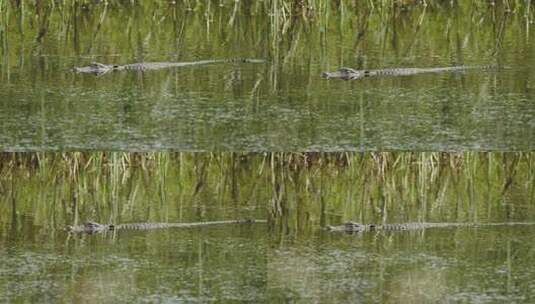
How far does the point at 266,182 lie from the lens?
565 cm

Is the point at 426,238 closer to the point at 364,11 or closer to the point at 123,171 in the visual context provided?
the point at 123,171

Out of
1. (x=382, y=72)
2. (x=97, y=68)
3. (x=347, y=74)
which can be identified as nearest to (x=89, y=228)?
(x=97, y=68)

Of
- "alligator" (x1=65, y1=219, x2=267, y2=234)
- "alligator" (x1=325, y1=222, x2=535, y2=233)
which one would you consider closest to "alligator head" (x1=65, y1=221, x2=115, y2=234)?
"alligator" (x1=65, y1=219, x2=267, y2=234)

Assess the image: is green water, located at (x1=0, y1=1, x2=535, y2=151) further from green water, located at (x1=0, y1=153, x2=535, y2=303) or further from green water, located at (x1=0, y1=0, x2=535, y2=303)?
green water, located at (x1=0, y1=153, x2=535, y2=303)

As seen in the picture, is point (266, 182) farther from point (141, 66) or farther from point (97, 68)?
point (97, 68)

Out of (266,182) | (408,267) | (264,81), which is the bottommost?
(408,267)

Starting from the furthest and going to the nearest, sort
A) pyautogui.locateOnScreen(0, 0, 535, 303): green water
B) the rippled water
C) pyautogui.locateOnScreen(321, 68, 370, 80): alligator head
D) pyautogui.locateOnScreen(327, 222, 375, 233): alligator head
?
pyautogui.locateOnScreen(321, 68, 370, 80): alligator head, pyautogui.locateOnScreen(327, 222, 375, 233): alligator head, pyautogui.locateOnScreen(0, 0, 535, 303): green water, the rippled water

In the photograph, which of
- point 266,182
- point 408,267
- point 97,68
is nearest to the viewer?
point 408,267

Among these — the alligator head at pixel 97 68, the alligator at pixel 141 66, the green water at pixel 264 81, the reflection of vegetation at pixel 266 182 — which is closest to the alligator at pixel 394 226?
the reflection of vegetation at pixel 266 182

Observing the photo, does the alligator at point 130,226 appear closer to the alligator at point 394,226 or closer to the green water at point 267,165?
the green water at point 267,165

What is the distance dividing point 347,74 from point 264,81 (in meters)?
0.33

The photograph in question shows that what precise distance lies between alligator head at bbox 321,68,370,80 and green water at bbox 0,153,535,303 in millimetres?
419

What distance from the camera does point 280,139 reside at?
5484 millimetres

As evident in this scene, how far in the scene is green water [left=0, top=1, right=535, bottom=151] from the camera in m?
5.48
